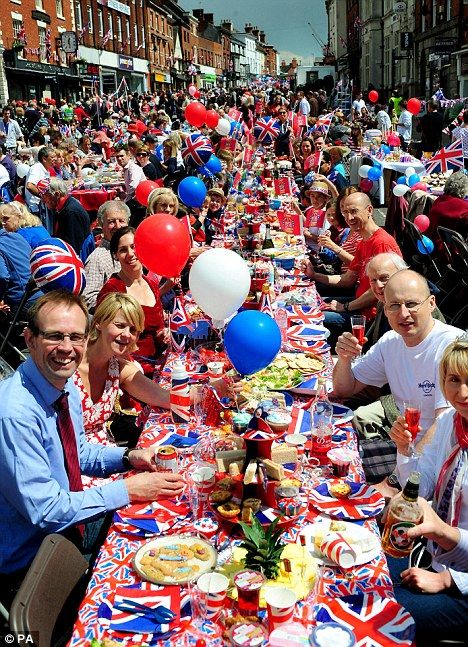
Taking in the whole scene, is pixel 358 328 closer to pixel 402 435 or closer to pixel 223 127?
pixel 402 435

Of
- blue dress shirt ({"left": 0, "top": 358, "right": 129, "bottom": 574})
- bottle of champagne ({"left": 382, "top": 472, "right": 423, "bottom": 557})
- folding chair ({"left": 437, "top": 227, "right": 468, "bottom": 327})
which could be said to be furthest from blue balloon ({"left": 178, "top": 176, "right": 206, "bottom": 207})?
bottle of champagne ({"left": 382, "top": 472, "right": 423, "bottom": 557})

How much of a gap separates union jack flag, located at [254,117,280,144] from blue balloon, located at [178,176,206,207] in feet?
23.3

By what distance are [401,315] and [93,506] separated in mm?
1673

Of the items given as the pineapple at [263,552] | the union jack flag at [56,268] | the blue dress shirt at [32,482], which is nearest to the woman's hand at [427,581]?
the pineapple at [263,552]

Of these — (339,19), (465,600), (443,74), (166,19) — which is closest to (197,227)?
(465,600)

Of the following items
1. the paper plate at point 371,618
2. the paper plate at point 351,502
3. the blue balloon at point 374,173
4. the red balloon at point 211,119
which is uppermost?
the red balloon at point 211,119

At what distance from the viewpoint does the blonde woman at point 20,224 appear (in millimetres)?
5570

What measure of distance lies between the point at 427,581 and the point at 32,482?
1396 mm

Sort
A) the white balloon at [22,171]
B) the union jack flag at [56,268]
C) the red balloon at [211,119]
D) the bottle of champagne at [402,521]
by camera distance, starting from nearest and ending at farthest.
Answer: the bottle of champagne at [402,521], the union jack flag at [56,268], the white balloon at [22,171], the red balloon at [211,119]

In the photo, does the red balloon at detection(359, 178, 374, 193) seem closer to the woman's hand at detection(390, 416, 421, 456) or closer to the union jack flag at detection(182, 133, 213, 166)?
the union jack flag at detection(182, 133, 213, 166)

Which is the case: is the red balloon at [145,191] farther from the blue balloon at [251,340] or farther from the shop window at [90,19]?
the shop window at [90,19]

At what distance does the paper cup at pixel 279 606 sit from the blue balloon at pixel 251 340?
122 centimetres

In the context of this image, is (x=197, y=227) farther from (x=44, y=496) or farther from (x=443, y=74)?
(x=443, y=74)

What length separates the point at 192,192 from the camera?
6.85 meters
